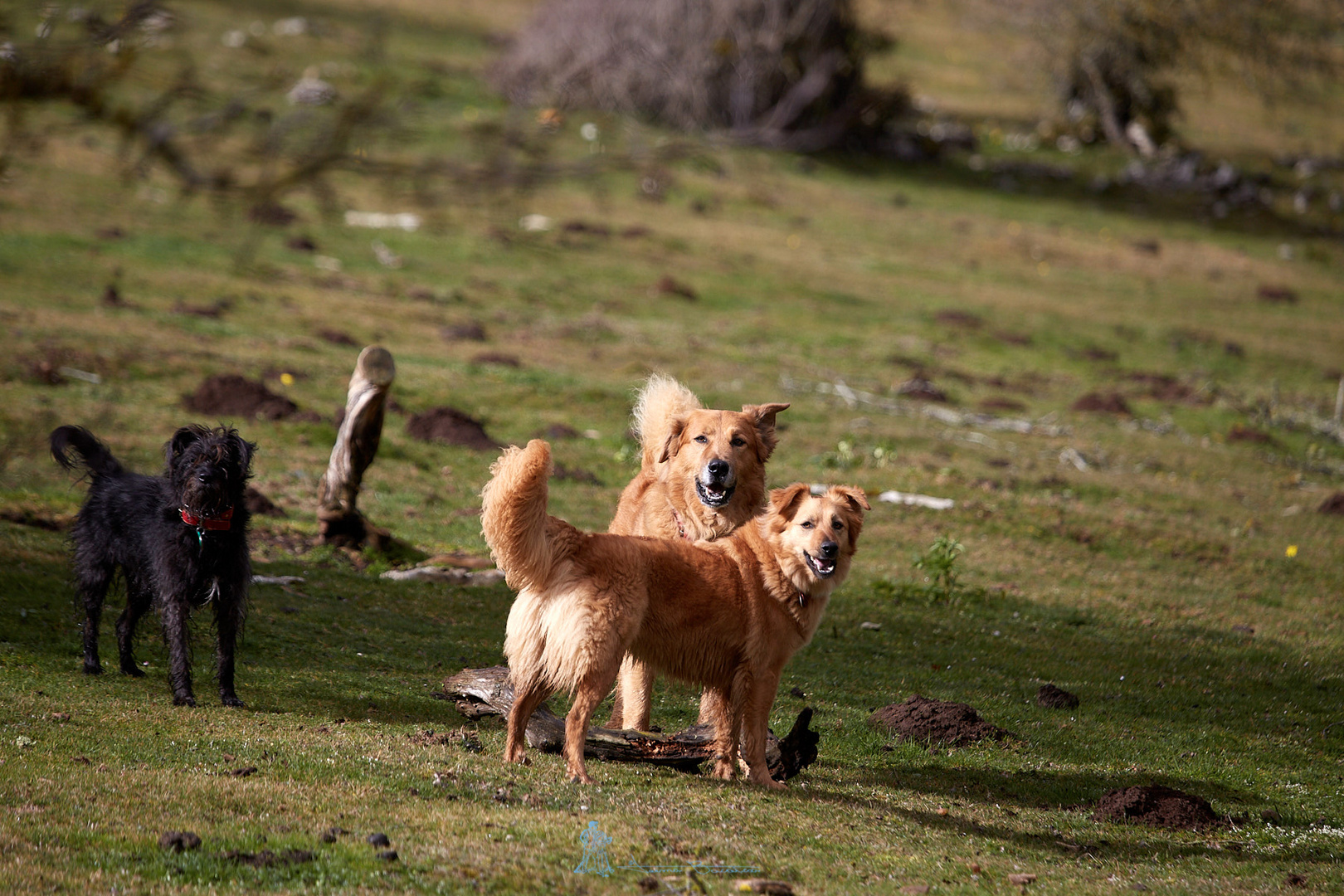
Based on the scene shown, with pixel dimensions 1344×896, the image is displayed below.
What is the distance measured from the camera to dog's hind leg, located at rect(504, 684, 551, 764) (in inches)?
336

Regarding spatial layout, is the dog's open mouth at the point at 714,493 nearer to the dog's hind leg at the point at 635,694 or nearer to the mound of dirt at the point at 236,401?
the dog's hind leg at the point at 635,694

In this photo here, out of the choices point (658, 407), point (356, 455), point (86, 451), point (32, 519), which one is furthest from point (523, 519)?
point (32, 519)

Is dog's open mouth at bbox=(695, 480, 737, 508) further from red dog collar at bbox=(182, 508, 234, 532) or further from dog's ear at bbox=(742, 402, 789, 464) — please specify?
red dog collar at bbox=(182, 508, 234, 532)

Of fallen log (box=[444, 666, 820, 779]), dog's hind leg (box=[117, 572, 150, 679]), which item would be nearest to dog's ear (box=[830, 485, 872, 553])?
fallen log (box=[444, 666, 820, 779])

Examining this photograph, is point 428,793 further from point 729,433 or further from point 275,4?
point 275,4

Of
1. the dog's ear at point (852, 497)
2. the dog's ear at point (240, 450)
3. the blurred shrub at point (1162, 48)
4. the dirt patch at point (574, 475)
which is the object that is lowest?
the dirt patch at point (574, 475)

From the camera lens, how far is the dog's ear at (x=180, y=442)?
9.77m

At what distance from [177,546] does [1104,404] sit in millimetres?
24439

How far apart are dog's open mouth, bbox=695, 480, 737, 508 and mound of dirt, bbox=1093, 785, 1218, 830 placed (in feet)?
13.3

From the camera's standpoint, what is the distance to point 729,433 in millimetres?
10656

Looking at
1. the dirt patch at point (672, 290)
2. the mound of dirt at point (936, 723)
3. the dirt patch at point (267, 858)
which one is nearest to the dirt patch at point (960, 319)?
the dirt patch at point (672, 290)

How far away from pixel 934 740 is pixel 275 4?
49000 mm

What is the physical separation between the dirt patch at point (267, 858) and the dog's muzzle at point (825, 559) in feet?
14.2

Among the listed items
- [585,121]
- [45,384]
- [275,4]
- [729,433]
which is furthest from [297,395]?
[275,4]
